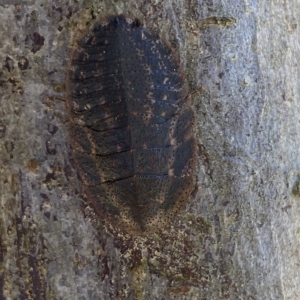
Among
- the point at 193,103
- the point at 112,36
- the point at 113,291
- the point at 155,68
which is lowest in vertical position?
the point at 113,291

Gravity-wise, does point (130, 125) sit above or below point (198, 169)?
above

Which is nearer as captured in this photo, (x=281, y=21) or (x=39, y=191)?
(x=39, y=191)

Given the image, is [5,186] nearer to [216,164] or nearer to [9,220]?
[9,220]

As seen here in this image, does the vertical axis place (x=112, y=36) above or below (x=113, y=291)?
above

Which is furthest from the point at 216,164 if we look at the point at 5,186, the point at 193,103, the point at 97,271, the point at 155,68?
the point at 5,186
